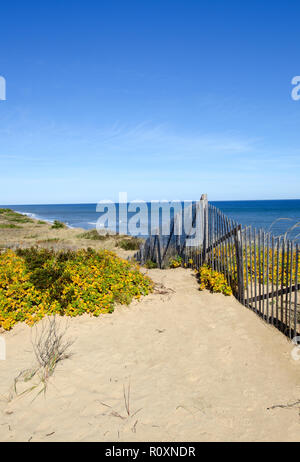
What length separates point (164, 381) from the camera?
4148mm

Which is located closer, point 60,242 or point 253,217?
point 60,242

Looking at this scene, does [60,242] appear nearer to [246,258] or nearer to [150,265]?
[150,265]

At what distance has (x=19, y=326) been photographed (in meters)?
5.89

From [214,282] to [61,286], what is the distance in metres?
3.66

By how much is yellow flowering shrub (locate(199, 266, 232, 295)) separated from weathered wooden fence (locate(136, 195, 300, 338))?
0.13 metres

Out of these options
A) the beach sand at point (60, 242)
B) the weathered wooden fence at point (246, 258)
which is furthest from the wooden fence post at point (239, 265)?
the beach sand at point (60, 242)

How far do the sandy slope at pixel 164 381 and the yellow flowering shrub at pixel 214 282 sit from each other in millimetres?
731

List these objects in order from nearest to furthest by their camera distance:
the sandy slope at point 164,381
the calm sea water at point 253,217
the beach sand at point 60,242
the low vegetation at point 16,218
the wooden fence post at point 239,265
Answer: the sandy slope at point 164,381 < the wooden fence post at point 239,265 < the beach sand at point 60,242 < the calm sea water at point 253,217 < the low vegetation at point 16,218

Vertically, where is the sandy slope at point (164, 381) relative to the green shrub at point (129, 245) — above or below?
below

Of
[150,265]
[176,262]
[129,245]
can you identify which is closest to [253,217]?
[129,245]

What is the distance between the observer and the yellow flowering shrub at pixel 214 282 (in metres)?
7.26

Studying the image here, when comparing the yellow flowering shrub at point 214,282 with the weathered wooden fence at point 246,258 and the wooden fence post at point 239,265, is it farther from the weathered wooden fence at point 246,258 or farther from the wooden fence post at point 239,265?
the wooden fence post at point 239,265
